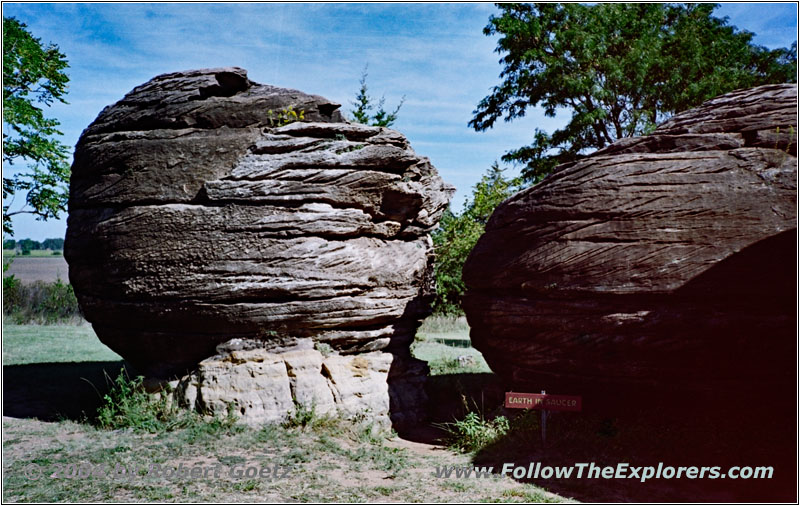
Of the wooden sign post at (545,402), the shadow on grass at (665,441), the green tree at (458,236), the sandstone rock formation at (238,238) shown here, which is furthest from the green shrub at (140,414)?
the green tree at (458,236)

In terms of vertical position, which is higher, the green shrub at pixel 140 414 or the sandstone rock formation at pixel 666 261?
the sandstone rock formation at pixel 666 261

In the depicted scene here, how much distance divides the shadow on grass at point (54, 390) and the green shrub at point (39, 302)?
1049 centimetres

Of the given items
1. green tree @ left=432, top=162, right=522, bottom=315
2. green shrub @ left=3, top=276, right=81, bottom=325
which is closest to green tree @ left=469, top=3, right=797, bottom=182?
green tree @ left=432, top=162, right=522, bottom=315

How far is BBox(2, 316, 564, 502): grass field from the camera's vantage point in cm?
630

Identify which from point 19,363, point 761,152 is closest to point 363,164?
point 761,152

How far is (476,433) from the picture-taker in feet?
26.7

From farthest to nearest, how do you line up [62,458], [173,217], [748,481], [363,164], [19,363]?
[19,363]
[363,164]
[173,217]
[62,458]
[748,481]

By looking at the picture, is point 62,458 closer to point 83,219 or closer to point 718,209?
point 83,219

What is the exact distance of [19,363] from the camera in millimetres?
13305

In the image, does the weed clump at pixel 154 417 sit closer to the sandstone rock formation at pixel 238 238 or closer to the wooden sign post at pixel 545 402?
the sandstone rock formation at pixel 238 238

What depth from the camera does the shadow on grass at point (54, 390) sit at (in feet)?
31.6

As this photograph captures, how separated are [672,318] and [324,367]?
15.2 ft

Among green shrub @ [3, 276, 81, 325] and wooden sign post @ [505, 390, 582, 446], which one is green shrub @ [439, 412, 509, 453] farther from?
green shrub @ [3, 276, 81, 325]

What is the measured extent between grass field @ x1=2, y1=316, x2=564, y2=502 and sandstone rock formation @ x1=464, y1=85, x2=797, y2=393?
194cm
